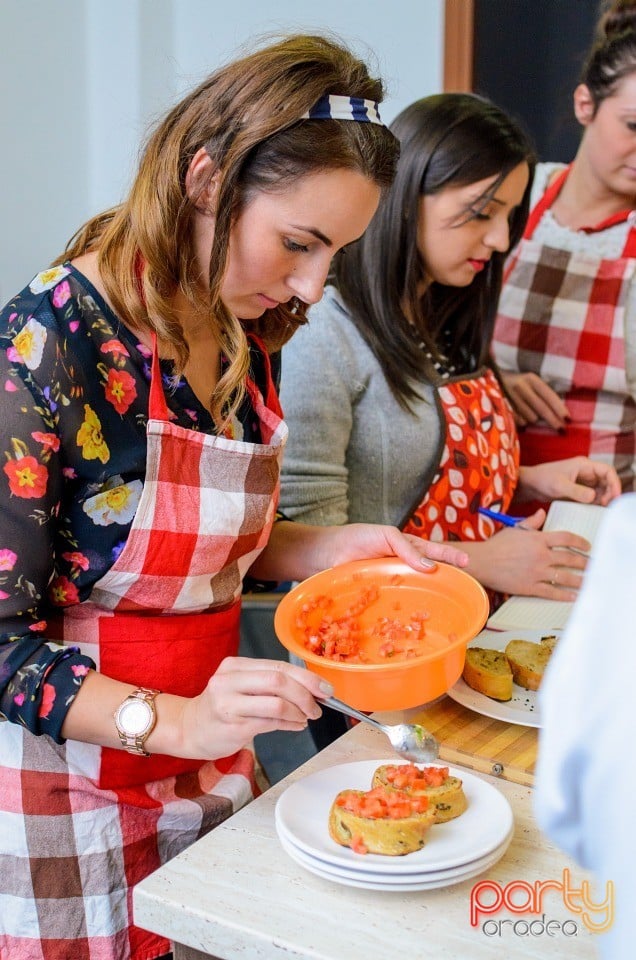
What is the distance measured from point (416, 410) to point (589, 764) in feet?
4.32

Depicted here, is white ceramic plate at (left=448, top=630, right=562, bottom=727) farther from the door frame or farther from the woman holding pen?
the door frame

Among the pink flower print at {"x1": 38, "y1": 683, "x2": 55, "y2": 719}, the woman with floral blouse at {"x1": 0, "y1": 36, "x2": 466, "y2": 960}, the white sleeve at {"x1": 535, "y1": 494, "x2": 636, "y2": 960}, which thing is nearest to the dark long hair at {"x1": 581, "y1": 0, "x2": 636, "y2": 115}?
the woman with floral blouse at {"x1": 0, "y1": 36, "x2": 466, "y2": 960}

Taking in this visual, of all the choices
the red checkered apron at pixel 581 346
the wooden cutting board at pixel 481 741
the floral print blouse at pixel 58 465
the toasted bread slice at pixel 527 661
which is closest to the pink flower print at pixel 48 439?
the floral print blouse at pixel 58 465

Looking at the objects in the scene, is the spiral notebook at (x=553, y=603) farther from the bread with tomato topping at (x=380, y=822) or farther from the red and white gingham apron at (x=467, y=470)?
the bread with tomato topping at (x=380, y=822)

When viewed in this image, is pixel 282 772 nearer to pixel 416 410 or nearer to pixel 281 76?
pixel 416 410

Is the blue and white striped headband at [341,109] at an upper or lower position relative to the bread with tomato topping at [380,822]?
upper

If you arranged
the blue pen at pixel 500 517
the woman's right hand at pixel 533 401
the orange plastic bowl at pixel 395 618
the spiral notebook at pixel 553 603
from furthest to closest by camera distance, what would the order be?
the woman's right hand at pixel 533 401
the blue pen at pixel 500 517
the spiral notebook at pixel 553 603
the orange plastic bowl at pixel 395 618

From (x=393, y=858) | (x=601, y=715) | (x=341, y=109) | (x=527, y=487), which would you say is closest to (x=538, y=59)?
(x=527, y=487)

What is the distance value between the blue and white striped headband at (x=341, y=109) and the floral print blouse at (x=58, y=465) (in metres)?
0.32

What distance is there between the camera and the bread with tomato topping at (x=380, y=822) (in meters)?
0.91

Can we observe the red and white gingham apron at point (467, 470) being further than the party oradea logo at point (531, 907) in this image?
Yes

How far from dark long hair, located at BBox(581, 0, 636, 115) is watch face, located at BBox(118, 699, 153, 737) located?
1753 mm

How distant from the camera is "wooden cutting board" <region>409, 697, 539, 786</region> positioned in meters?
1.11

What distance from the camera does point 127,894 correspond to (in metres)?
1.20
